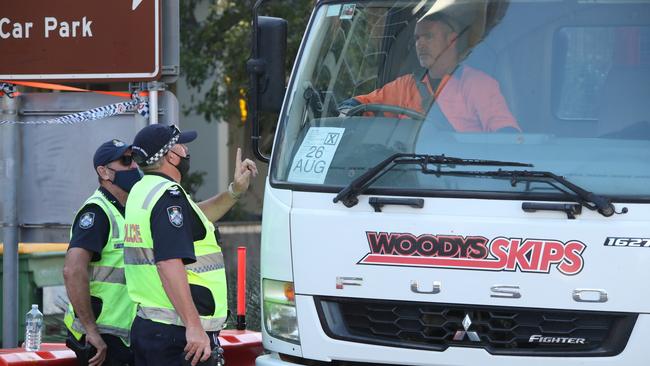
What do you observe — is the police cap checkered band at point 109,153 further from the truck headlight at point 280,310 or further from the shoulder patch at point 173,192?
the truck headlight at point 280,310

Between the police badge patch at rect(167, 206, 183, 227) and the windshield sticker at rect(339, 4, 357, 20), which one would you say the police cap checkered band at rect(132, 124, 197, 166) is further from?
the windshield sticker at rect(339, 4, 357, 20)

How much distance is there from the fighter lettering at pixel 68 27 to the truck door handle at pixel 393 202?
2.31 m

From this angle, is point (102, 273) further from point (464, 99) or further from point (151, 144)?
point (464, 99)

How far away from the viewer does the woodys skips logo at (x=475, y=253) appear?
17.5 feet

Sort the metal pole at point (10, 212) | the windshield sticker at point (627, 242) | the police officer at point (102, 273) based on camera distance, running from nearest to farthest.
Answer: the windshield sticker at point (627, 242) < the police officer at point (102, 273) < the metal pole at point (10, 212)

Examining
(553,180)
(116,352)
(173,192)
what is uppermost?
(553,180)

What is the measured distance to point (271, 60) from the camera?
6324mm

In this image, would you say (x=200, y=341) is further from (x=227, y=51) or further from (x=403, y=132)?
(x=227, y=51)

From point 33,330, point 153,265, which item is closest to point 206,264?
point 153,265

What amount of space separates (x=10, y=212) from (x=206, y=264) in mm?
1942

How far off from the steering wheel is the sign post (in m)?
1.35

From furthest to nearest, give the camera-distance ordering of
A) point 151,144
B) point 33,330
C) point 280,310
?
1. point 33,330
2. point 280,310
3. point 151,144

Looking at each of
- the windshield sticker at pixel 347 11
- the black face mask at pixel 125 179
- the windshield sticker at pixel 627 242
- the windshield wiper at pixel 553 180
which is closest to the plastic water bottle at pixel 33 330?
the black face mask at pixel 125 179

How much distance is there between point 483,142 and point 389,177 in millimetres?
462
